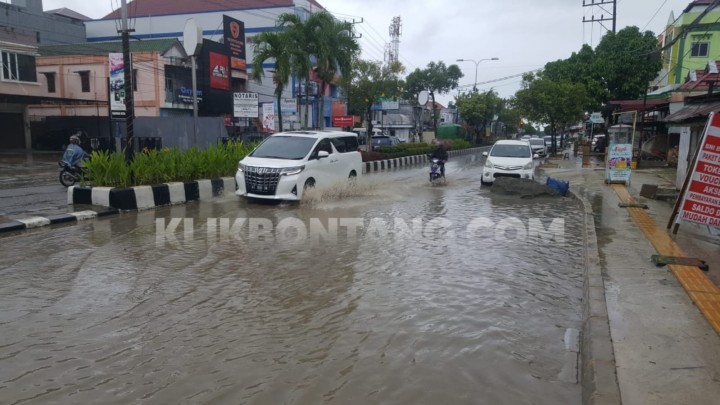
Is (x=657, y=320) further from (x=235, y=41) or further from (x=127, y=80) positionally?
(x=235, y=41)

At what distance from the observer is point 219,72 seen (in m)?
38.3

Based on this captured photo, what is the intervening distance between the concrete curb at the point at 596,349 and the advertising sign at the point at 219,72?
3517 cm

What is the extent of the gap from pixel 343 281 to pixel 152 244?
137 inches

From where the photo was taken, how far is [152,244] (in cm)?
806

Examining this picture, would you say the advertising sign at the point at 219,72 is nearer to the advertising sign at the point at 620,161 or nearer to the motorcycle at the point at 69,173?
the motorcycle at the point at 69,173

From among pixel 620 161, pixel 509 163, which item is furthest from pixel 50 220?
pixel 620 161

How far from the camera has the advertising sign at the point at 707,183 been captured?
7547mm

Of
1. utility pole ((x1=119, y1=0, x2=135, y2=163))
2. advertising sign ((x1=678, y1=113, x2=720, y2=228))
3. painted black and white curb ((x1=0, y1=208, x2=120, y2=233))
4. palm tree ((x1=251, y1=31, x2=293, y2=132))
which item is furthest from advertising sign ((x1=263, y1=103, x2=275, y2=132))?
advertising sign ((x1=678, y1=113, x2=720, y2=228))

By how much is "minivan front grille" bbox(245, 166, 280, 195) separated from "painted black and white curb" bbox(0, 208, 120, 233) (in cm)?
287

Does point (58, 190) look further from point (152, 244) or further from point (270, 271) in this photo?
point (270, 271)

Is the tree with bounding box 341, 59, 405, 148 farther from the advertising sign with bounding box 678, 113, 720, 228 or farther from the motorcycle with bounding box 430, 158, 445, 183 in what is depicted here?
the advertising sign with bounding box 678, 113, 720, 228

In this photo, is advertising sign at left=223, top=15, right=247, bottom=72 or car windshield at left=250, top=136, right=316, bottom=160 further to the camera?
advertising sign at left=223, top=15, right=247, bottom=72

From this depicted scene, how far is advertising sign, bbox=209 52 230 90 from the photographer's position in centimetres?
3759

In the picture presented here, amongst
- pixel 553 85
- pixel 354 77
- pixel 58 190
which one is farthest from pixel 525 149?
pixel 354 77
